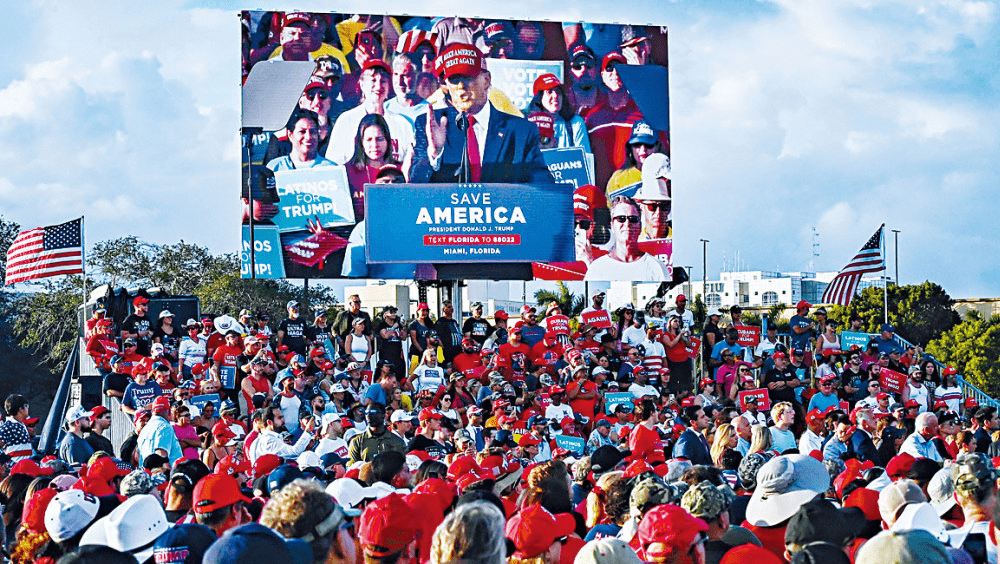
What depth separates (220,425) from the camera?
10.6 meters

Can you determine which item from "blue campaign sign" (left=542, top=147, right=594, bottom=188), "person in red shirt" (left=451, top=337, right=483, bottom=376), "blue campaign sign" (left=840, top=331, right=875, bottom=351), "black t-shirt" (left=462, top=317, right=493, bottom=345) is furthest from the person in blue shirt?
"person in red shirt" (left=451, top=337, right=483, bottom=376)

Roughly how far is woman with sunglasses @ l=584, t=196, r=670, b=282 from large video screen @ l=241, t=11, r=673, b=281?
3 centimetres

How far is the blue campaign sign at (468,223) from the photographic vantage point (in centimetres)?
2020

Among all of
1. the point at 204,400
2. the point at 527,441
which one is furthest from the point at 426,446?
the point at 204,400

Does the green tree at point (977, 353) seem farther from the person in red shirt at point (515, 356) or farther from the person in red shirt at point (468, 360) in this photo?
the person in red shirt at point (468, 360)

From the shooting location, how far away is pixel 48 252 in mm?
18422

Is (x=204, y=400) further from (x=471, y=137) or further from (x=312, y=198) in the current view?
(x=471, y=137)

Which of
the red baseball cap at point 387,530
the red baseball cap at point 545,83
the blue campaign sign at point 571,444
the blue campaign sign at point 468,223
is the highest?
the red baseball cap at point 545,83

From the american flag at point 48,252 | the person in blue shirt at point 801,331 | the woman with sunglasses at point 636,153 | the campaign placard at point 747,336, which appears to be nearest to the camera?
the campaign placard at point 747,336

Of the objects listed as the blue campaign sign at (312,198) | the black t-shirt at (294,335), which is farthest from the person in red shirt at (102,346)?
the blue campaign sign at (312,198)

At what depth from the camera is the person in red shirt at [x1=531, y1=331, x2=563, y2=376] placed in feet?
54.0

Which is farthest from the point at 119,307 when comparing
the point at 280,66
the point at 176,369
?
the point at 280,66

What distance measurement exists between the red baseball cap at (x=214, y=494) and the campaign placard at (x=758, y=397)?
33.3 feet

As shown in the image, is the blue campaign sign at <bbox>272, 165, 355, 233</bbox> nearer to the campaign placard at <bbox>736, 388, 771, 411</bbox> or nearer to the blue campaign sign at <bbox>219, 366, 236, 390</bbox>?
the blue campaign sign at <bbox>219, 366, 236, 390</bbox>
